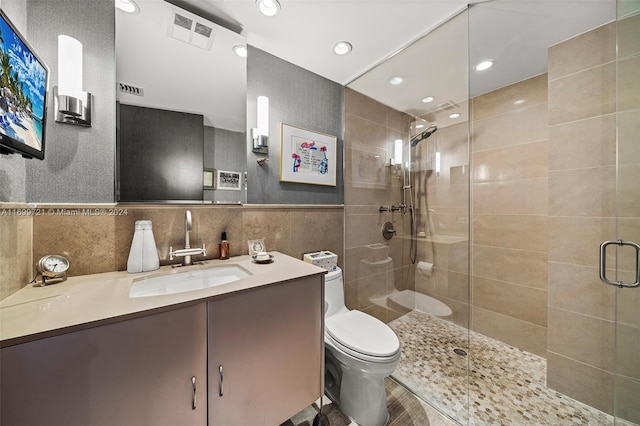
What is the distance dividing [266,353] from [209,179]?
1.05 metres

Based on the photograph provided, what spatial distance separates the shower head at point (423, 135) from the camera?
77.1 inches

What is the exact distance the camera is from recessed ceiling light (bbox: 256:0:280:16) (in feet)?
4.26

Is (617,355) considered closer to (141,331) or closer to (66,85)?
(141,331)

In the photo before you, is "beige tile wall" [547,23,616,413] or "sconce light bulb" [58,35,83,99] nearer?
"sconce light bulb" [58,35,83,99]

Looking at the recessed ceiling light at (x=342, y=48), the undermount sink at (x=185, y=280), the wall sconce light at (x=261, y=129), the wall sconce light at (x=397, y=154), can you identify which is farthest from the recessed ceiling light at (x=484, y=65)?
the undermount sink at (x=185, y=280)

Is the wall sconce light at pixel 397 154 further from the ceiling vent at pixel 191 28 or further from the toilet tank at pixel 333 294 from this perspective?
the ceiling vent at pixel 191 28

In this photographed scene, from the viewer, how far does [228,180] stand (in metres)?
1.50

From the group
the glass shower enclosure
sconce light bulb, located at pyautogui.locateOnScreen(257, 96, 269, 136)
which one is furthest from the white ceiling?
sconce light bulb, located at pyautogui.locateOnScreen(257, 96, 269, 136)

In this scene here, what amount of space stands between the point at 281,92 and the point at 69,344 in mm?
1779

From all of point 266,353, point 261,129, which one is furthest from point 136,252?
point 261,129

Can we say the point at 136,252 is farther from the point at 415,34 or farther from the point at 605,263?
the point at 605,263

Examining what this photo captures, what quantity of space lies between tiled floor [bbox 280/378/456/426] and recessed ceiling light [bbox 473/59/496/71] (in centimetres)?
259

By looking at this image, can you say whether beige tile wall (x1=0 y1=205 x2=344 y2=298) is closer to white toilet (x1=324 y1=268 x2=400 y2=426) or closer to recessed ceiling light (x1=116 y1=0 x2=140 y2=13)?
white toilet (x1=324 y1=268 x2=400 y2=426)

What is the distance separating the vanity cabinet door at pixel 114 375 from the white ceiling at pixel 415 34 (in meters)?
1.40
